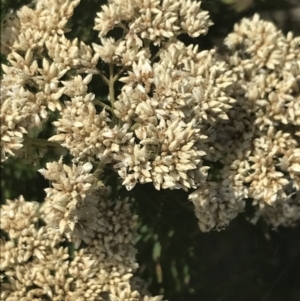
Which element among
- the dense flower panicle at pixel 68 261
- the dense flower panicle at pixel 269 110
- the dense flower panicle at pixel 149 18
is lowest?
the dense flower panicle at pixel 68 261

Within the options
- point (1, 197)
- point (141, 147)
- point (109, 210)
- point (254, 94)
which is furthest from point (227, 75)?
point (1, 197)

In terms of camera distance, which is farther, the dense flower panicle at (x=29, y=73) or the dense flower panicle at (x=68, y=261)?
the dense flower panicle at (x=68, y=261)

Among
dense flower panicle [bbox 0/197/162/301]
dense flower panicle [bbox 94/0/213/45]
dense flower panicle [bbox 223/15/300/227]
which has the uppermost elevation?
dense flower panicle [bbox 94/0/213/45]

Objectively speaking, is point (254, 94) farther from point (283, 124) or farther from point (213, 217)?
point (213, 217)

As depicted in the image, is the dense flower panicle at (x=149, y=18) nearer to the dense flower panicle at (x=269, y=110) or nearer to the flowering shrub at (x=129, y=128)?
the flowering shrub at (x=129, y=128)

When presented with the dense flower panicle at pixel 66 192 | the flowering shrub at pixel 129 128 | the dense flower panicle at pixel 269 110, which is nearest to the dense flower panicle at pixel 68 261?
the flowering shrub at pixel 129 128

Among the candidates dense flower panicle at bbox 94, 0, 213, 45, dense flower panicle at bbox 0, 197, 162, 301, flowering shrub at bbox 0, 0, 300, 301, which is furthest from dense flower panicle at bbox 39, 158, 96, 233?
dense flower panicle at bbox 94, 0, 213, 45

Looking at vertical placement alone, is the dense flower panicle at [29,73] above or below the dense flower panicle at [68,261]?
above

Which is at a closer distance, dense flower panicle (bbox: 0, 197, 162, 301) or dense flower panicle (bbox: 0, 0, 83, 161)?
dense flower panicle (bbox: 0, 0, 83, 161)

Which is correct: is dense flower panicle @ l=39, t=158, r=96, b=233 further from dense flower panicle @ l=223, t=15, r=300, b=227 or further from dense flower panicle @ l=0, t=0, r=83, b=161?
dense flower panicle @ l=223, t=15, r=300, b=227
